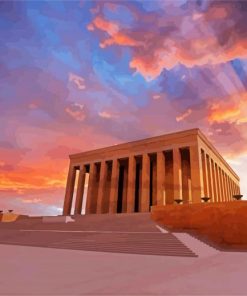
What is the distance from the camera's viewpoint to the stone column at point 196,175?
23156mm

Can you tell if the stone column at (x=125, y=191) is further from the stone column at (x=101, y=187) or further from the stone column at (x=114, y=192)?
the stone column at (x=101, y=187)

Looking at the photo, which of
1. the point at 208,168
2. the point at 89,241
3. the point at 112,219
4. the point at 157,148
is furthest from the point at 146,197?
the point at 89,241

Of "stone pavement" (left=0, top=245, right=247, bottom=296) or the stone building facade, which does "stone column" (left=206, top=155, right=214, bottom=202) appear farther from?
"stone pavement" (left=0, top=245, right=247, bottom=296)

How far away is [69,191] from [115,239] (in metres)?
23.8

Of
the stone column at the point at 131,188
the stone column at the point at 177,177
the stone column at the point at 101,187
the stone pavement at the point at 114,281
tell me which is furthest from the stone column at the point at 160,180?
the stone pavement at the point at 114,281

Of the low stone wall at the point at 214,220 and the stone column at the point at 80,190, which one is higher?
the stone column at the point at 80,190

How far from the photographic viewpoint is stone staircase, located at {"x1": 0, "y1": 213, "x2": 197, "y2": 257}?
27.9 ft

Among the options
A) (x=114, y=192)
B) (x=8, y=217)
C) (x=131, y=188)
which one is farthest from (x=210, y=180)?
(x=8, y=217)

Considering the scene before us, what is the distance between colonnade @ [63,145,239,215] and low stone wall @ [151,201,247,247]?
8811 mm

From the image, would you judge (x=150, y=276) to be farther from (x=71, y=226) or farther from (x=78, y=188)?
(x=78, y=188)

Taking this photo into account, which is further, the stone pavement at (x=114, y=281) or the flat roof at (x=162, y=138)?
the flat roof at (x=162, y=138)

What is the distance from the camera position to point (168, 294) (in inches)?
129

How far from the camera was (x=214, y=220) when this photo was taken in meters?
13.7

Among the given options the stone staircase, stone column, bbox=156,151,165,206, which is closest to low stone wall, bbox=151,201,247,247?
the stone staircase
